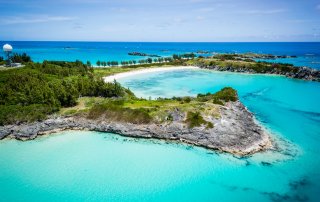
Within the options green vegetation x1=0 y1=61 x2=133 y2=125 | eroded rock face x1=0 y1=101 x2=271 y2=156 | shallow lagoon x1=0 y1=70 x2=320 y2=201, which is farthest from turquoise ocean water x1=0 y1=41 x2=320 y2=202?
green vegetation x1=0 y1=61 x2=133 y2=125

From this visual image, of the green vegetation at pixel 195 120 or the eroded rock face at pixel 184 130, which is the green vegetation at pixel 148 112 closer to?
the green vegetation at pixel 195 120

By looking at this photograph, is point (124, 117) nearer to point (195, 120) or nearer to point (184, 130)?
point (184, 130)

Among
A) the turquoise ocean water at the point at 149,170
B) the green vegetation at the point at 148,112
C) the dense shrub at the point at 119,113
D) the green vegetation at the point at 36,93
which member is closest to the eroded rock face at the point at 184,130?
the green vegetation at the point at 148,112

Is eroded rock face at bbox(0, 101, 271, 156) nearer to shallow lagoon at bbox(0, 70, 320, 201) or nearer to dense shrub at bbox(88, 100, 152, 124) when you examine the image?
dense shrub at bbox(88, 100, 152, 124)

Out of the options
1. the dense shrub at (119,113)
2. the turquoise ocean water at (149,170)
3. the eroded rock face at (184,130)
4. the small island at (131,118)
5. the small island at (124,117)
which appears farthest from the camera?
the dense shrub at (119,113)

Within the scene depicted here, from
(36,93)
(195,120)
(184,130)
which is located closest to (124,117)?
(184,130)

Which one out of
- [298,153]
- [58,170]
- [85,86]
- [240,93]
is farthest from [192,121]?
[240,93]

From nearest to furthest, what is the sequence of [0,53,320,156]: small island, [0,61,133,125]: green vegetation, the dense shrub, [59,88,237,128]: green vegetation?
1. [0,53,320,156]: small island
2. [59,88,237,128]: green vegetation
3. the dense shrub
4. [0,61,133,125]: green vegetation
